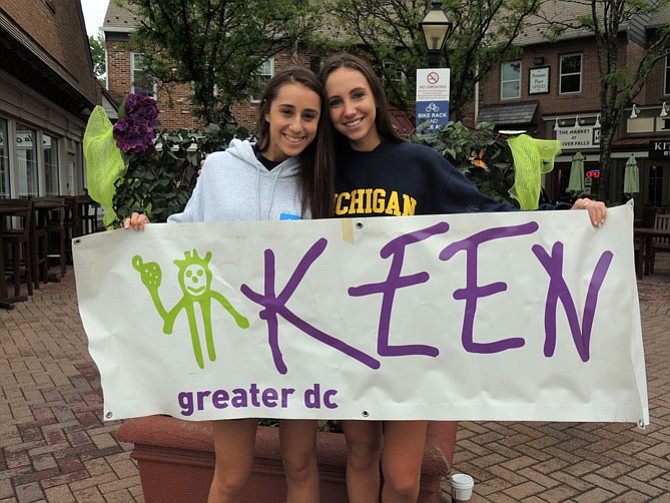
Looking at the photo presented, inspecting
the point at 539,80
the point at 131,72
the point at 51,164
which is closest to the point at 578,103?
the point at 539,80

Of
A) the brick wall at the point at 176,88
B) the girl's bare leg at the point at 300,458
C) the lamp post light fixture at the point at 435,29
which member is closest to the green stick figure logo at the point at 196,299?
the girl's bare leg at the point at 300,458

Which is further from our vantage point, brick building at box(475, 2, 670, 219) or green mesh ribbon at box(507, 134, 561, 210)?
brick building at box(475, 2, 670, 219)

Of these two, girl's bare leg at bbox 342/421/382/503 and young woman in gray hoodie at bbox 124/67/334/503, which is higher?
young woman in gray hoodie at bbox 124/67/334/503

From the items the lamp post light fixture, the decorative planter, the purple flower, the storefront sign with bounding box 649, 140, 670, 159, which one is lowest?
the decorative planter

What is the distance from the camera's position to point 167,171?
123 inches

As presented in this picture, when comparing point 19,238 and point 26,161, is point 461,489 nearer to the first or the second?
point 19,238

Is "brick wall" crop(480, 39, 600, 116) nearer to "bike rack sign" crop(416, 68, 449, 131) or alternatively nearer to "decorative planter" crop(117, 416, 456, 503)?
"bike rack sign" crop(416, 68, 449, 131)

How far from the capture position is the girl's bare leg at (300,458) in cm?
205

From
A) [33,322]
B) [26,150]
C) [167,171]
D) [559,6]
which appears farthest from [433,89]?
[559,6]

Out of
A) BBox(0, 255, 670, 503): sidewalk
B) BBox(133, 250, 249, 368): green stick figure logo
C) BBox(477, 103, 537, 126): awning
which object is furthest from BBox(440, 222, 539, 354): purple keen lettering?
BBox(477, 103, 537, 126): awning

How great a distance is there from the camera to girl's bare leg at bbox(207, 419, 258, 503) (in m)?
2.02

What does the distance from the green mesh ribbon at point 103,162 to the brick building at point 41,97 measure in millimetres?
6032

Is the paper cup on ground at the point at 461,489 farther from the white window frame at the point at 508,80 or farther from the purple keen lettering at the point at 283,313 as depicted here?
the white window frame at the point at 508,80

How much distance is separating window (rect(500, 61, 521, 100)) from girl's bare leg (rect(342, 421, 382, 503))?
2275 centimetres
